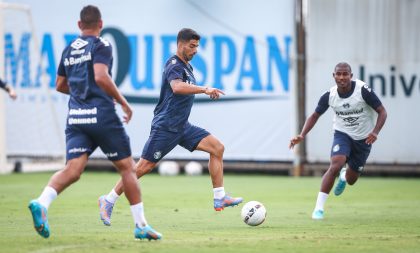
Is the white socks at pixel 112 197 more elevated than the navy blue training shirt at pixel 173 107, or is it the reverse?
the navy blue training shirt at pixel 173 107

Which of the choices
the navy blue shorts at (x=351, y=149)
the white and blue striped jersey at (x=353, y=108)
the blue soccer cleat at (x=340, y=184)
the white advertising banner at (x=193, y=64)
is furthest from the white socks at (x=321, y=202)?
the white advertising banner at (x=193, y=64)

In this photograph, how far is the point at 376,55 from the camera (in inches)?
923

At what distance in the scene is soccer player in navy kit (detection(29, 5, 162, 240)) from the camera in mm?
9852

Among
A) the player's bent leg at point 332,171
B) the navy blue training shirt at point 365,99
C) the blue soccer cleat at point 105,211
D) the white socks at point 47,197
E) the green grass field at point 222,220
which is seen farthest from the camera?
the navy blue training shirt at point 365,99

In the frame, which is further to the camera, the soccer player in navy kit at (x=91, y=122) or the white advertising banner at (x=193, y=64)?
the white advertising banner at (x=193, y=64)

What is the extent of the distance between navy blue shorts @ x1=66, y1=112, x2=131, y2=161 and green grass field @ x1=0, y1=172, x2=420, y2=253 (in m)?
0.94

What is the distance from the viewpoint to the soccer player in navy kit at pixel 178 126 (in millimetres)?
12820

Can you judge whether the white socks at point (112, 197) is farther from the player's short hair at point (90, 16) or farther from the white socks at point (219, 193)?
the player's short hair at point (90, 16)

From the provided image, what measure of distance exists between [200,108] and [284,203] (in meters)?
8.39

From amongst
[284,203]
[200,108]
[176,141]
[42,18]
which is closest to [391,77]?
[200,108]

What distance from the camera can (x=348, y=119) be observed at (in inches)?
574

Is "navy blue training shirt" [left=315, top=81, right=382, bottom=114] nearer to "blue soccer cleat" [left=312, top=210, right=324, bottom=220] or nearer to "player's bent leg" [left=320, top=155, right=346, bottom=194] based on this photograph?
"player's bent leg" [left=320, top=155, right=346, bottom=194]

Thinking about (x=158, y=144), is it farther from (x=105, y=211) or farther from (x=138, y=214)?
(x=138, y=214)

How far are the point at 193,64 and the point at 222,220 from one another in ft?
37.6
